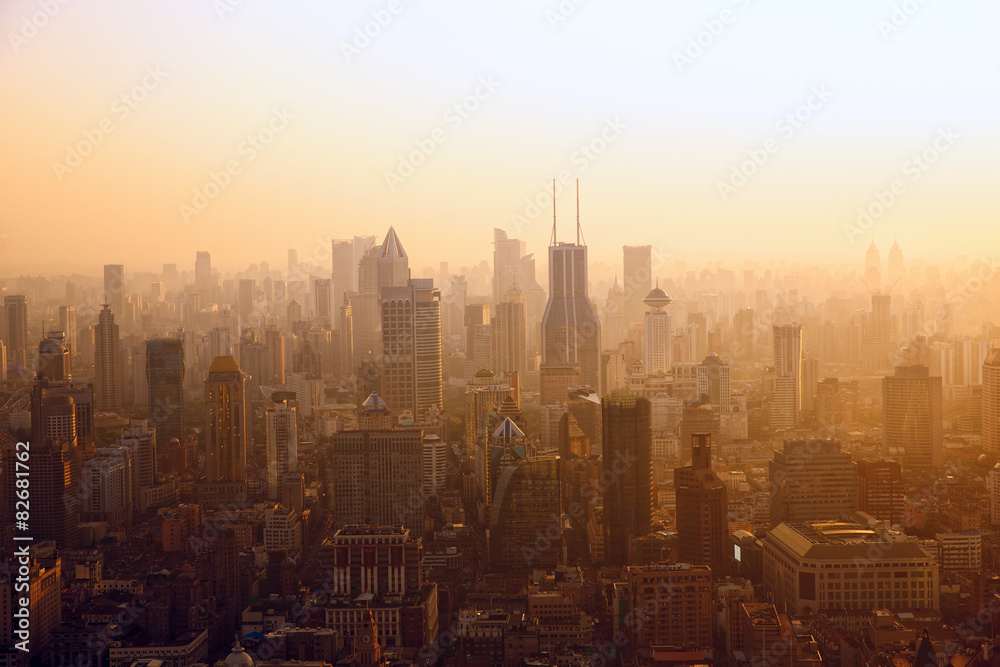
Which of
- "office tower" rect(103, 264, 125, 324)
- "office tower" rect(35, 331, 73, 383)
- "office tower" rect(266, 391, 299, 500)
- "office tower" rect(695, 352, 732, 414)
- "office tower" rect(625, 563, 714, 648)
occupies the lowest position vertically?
"office tower" rect(625, 563, 714, 648)

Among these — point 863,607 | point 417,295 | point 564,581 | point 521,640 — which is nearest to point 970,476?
point 863,607

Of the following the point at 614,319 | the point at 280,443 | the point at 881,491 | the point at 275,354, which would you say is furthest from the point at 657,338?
the point at 881,491

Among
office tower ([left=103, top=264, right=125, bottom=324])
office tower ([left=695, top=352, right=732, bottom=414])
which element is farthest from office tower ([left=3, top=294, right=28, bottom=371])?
office tower ([left=695, top=352, right=732, bottom=414])

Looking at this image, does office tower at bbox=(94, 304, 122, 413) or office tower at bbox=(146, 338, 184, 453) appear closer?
office tower at bbox=(94, 304, 122, 413)

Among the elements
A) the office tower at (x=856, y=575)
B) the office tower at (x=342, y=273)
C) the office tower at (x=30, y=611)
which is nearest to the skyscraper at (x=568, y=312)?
the office tower at (x=342, y=273)

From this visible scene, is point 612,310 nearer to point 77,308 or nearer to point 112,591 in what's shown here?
point 77,308

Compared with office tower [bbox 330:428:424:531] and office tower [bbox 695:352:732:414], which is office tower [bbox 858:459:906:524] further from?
office tower [bbox 695:352:732:414]
